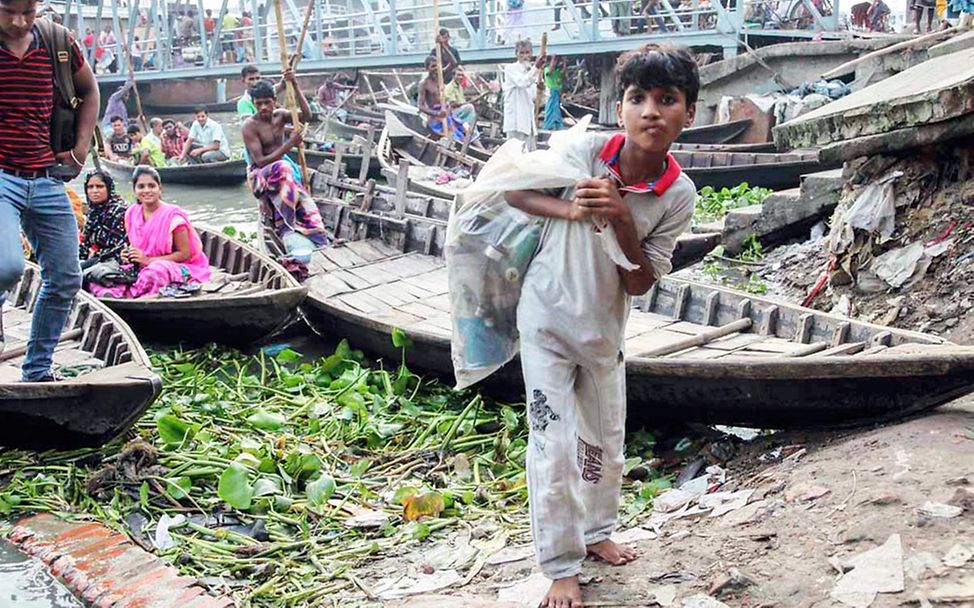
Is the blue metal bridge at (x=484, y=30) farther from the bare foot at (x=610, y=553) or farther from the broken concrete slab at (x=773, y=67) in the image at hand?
the bare foot at (x=610, y=553)

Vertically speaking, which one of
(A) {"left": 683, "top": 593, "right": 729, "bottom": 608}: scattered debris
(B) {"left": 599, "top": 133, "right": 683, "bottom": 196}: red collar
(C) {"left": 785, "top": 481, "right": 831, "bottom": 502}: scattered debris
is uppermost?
(B) {"left": 599, "top": 133, "right": 683, "bottom": 196}: red collar

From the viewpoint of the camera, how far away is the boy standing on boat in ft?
8.05

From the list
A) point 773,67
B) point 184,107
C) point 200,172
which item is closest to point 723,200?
point 773,67

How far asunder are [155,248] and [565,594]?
15.3 feet

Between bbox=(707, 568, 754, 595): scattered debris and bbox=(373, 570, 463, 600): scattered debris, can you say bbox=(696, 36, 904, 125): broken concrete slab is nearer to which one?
bbox=(373, 570, 463, 600): scattered debris

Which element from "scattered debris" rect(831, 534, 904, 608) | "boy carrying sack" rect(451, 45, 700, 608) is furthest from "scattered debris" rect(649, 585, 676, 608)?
"scattered debris" rect(831, 534, 904, 608)

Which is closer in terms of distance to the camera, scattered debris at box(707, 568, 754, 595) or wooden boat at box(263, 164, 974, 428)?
scattered debris at box(707, 568, 754, 595)

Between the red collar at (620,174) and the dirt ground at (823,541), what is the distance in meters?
1.16

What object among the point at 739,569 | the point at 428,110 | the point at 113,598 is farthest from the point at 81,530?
the point at 428,110

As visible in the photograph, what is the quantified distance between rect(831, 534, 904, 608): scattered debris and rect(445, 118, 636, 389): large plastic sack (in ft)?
3.74

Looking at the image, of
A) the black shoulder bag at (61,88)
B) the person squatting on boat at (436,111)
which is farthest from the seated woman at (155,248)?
the person squatting on boat at (436,111)

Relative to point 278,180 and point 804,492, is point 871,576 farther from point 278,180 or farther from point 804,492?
point 278,180

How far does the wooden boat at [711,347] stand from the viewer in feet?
11.9

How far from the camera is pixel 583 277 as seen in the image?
2.55 metres
